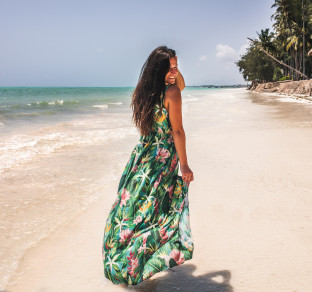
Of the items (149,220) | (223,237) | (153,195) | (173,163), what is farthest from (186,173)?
(223,237)

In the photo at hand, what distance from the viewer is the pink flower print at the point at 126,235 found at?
2161 millimetres

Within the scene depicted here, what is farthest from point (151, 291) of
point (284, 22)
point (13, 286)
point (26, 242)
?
point (284, 22)

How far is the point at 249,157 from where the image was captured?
6188mm

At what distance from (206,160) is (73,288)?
405cm

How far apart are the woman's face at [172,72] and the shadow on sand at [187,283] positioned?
1464mm

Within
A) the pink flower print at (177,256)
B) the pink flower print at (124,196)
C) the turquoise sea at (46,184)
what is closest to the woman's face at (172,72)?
the pink flower print at (124,196)

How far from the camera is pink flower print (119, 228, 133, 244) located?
7.09 feet

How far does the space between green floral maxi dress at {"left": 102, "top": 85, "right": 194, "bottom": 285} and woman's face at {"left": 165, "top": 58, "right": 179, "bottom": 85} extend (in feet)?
0.54

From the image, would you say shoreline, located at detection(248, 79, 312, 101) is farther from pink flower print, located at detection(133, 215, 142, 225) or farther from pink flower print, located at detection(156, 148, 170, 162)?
pink flower print, located at detection(133, 215, 142, 225)

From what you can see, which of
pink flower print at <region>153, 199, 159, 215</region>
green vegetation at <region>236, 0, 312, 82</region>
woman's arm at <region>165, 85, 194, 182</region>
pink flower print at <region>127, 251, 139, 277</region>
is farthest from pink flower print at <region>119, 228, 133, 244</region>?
green vegetation at <region>236, 0, 312, 82</region>

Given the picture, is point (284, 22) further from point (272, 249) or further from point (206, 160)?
point (272, 249)

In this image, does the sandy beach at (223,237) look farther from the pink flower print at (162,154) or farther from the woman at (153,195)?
the pink flower print at (162,154)

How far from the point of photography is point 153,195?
7.14 ft

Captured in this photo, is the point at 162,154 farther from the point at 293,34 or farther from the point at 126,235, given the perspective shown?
the point at 293,34
